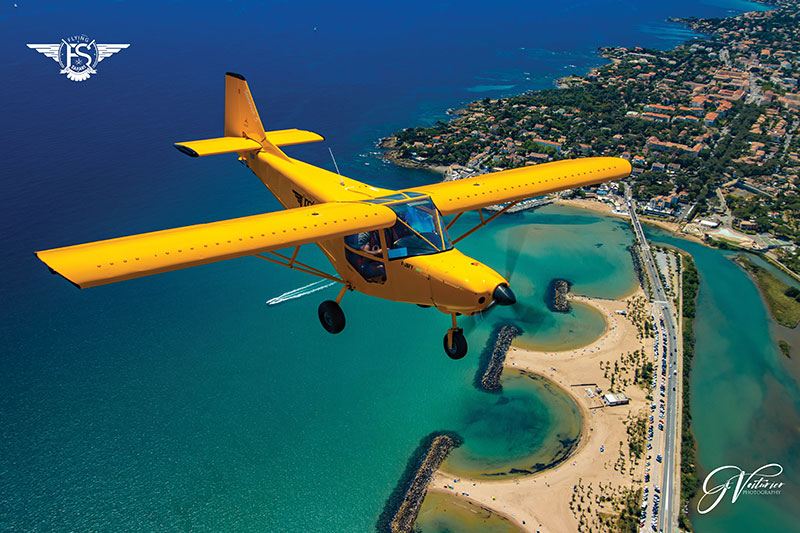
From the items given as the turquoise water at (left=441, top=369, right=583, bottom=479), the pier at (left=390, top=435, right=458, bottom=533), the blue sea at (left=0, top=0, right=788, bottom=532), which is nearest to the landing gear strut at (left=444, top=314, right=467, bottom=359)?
the pier at (left=390, top=435, right=458, bottom=533)

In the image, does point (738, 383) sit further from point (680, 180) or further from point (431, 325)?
point (680, 180)

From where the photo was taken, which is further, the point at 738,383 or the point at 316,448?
the point at 738,383

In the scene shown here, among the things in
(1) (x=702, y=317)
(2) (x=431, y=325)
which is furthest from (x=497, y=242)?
(1) (x=702, y=317)

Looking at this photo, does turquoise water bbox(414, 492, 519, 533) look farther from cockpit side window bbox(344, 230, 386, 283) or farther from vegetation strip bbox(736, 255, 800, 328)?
vegetation strip bbox(736, 255, 800, 328)

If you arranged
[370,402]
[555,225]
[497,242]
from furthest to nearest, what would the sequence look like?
[555,225] < [497,242] < [370,402]

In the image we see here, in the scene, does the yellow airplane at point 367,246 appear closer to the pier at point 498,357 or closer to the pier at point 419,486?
the pier at point 419,486

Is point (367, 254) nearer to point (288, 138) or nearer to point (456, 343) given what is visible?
point (456, 343)
